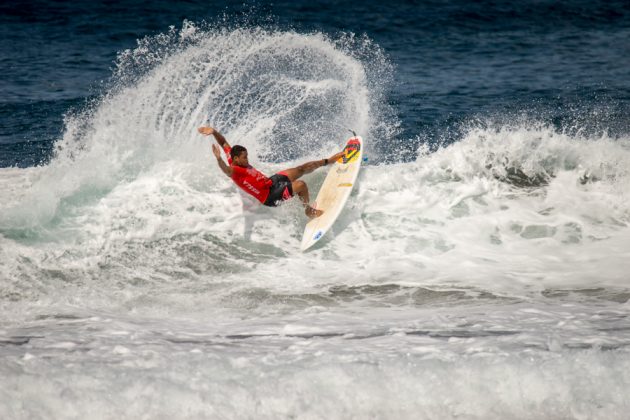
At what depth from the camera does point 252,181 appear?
372 inches

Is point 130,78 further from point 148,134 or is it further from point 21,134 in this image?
point 148,134

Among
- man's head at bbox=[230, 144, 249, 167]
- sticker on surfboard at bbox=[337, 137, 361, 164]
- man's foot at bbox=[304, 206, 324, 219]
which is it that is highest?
man's head at bbox=[230, 144, 249, 167]

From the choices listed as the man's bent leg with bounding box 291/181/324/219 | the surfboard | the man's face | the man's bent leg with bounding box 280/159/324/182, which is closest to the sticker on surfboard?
the surfboard

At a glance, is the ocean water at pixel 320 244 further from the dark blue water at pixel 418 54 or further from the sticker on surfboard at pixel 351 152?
the sticker on surfboard at pixel 351 152

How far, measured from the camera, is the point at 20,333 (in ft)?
21.8

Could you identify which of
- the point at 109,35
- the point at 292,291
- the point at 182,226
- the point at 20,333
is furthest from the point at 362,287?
the point at 109,35

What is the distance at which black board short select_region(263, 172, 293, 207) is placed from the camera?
31.4 ft

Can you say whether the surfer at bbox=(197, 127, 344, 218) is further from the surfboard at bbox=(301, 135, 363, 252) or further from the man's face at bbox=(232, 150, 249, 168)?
the surfboard at bbox=(301, 135, 363, 252)

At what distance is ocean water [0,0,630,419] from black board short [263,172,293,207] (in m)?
0.30

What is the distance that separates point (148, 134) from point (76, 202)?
6.32ft

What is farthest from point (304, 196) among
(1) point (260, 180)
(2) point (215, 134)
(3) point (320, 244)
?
(2) point (215, 134)

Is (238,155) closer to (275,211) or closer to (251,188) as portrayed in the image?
(251,188)

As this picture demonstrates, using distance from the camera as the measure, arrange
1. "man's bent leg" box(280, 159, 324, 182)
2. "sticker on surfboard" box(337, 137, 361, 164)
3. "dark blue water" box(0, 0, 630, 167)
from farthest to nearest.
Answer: "dark blue water" box(0, 0, 630, 167) < "sticker on surfboard" box(337, 137, 361, 164) < "man's bent leg" box(280, 159, 324, 182)

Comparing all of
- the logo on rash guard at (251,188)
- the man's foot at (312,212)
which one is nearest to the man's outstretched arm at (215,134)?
the logo on rash guard at (251,188)
